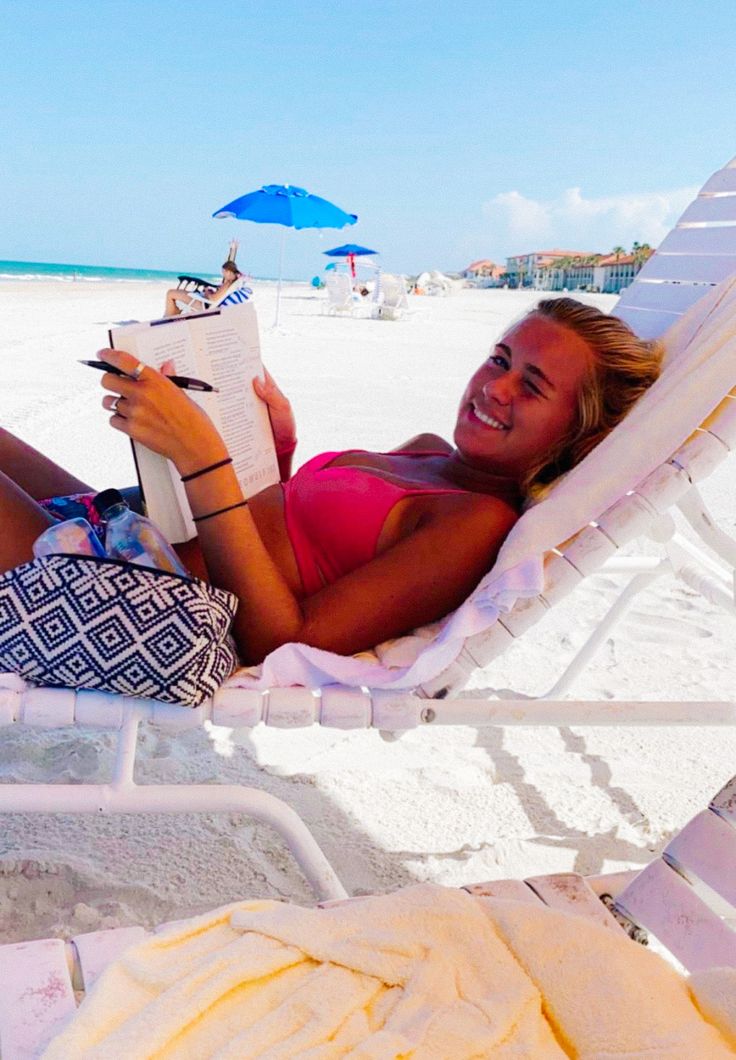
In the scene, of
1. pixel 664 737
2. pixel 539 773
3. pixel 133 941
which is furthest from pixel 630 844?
pixel 133 941

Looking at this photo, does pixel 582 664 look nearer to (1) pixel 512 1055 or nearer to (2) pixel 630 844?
(2) pixel 630 844

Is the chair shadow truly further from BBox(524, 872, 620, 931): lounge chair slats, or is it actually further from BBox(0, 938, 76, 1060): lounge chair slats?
BBox(0, 938, 76, 1060): lounge chair slats

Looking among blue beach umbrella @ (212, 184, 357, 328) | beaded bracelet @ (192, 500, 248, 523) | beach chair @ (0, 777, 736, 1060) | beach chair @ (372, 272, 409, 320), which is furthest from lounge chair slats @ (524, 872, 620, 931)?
beach chair @ (372, 272, 409, 320)

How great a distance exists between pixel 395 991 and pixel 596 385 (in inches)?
49.7

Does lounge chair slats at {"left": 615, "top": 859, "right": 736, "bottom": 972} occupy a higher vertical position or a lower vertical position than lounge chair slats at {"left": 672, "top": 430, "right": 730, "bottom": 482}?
lower

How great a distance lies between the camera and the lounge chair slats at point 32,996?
0.88m

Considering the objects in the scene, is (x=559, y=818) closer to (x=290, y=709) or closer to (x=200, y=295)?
(x=290, y=709)

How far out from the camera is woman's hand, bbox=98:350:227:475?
1.59 metres

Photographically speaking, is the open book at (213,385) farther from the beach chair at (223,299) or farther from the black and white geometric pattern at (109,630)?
the black and white geometric pattern at (109,630)

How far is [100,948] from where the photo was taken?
1.01 meters

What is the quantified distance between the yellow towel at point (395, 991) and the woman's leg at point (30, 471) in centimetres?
140

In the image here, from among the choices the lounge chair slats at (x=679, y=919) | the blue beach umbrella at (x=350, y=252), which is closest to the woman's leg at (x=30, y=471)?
the lounge chair slats at (x=679, y=919)

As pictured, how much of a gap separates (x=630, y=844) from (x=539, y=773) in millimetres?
359

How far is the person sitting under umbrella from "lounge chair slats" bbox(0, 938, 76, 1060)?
1.14 m
